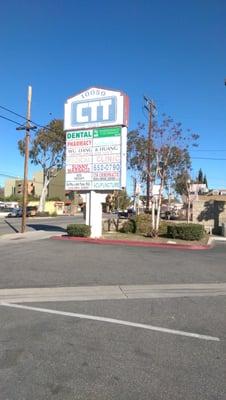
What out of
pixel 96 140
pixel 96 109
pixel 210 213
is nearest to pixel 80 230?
pixel 96 140

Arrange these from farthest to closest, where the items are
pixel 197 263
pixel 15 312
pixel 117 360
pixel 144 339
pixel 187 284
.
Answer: pixel 197 263 < pixel 187 284 < pixel 15 312 < pixel 144 339 < pixel 117 360

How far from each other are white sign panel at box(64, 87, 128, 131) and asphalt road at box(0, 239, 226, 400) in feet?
44.2

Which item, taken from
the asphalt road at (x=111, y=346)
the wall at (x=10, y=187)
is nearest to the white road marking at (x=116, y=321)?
the asphalt road at (x=111, y=346)

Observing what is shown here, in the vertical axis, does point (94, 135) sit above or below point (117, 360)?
above

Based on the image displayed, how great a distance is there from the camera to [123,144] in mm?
24188

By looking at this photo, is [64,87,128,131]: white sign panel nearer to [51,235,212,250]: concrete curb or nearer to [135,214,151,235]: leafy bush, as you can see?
[51,235,212,250]: concrete curb

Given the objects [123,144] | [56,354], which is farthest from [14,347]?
[123,144]

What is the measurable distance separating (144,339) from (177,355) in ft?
2.59

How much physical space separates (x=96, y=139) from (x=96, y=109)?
1530 mm

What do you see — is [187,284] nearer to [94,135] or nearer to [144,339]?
[144,339]

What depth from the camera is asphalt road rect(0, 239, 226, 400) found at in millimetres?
4805

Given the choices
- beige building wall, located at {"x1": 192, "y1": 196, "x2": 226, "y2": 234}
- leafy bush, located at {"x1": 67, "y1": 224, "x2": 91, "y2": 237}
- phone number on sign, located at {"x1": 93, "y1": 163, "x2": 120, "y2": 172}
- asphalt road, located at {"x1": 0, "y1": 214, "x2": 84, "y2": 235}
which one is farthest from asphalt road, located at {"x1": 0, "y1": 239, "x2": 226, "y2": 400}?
beige building wall, located at {"x1": 192, "y1": 196, "x2": 226, "y2": 234}

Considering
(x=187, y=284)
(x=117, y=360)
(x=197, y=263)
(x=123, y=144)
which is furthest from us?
(x=123, y=144)

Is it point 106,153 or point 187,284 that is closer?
point 187,284
